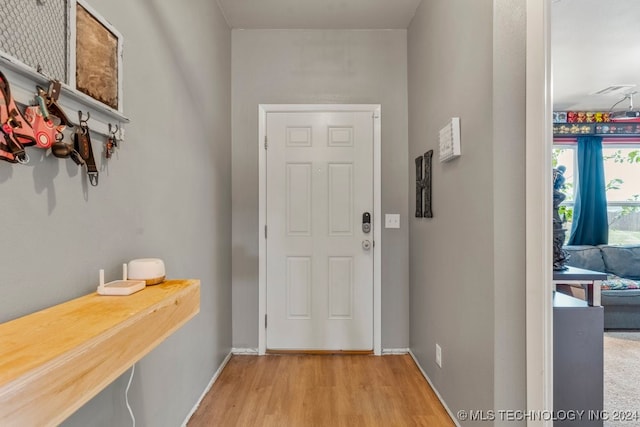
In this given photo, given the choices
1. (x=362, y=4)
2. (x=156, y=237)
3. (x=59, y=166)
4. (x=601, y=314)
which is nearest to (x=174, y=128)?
(x=156, y=237)

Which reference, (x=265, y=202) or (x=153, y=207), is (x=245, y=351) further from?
(x=153, y=207)

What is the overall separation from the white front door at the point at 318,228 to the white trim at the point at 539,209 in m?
1.47

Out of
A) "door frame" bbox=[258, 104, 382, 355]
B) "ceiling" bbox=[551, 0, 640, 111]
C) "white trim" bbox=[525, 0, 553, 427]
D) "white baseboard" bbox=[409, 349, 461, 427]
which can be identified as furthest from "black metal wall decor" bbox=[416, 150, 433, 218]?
"ceiling" bbox=[551, 0, 640, 111]

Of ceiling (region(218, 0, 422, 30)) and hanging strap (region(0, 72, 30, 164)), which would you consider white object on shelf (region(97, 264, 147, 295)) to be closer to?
hanging strap (region(0, 72, 30, 164))

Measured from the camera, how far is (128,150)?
131cm

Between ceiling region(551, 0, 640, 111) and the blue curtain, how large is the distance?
685 millimetres

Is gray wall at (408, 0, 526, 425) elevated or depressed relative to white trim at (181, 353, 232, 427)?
elevated

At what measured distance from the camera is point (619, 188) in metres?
4.79

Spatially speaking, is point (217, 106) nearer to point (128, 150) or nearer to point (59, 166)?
point (128, 150)

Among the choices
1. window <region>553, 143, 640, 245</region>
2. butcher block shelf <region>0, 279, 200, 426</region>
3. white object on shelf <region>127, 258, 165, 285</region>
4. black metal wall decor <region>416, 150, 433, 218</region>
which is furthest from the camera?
window <region>553, 143, 640, 245</region>

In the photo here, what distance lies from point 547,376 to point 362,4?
8.38 ft

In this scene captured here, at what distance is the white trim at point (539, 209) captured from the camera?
51.2 inches

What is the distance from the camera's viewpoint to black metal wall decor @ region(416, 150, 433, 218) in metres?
2.23

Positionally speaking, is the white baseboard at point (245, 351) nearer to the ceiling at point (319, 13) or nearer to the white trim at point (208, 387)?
the white trim at point (208, 387)
